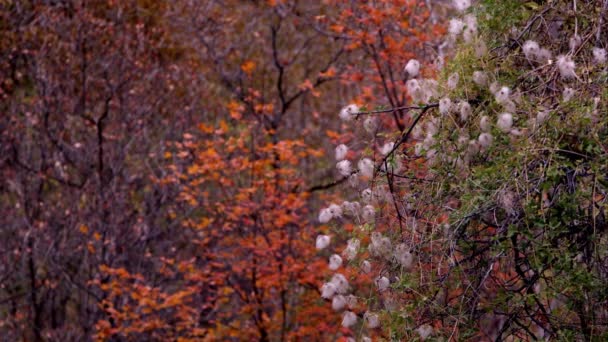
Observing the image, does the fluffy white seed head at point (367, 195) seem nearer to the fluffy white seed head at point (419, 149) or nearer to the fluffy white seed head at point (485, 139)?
the fluffy white seed head at point (419, 149)

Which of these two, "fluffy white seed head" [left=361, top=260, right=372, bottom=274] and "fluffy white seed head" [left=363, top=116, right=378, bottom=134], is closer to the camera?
"fluffy white seed head" [left=363, top=116, right=378, bottom=134]

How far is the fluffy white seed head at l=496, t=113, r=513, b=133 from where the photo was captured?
3805mm

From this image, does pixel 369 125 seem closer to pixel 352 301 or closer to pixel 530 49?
pixel 530 49

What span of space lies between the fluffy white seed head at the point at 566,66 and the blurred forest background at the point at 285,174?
0.06 m

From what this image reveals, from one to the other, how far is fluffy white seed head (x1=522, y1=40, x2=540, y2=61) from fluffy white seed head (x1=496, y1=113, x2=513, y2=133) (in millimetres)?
405

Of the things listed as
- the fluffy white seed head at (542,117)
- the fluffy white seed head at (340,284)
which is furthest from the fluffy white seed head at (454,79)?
the fluffy white seed head at (340,284)

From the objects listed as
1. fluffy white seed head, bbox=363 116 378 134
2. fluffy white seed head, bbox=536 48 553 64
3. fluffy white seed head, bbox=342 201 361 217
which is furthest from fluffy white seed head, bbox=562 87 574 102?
fluffy white seed head, bbox=342 201 361 217

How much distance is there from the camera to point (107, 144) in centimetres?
1295

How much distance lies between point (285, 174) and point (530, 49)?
737 centimetres

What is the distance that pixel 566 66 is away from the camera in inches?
149

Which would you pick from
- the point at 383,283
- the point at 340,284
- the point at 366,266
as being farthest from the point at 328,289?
the point at 383,283

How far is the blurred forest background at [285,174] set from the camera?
12.8 ft

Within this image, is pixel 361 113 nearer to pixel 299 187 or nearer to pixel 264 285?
pixel 264 285

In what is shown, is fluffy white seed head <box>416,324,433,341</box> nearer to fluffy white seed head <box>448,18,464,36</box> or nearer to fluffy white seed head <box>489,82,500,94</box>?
fluffy white seed head <box>489,82,500,94</box>
